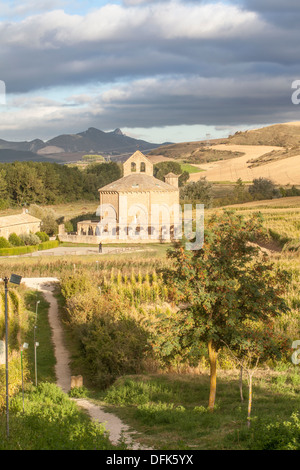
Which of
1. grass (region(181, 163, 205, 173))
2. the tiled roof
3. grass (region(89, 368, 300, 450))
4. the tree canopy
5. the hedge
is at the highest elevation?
grass (region(181, 163, 205, 173))

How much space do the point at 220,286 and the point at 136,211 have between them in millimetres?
46187

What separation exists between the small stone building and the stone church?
3.00 metres

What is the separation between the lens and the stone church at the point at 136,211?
2207 inches

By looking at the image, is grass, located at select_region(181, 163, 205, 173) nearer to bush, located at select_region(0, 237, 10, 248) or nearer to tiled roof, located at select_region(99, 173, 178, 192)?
tiled roof, located at select_region(99, 173, 178, 192)

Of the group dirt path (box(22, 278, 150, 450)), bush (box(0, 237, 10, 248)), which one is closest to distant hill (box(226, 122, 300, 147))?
bush (box(0, 237, 10, 248))

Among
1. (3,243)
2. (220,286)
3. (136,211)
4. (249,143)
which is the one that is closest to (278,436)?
(220,286)

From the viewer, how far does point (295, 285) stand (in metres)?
27.1

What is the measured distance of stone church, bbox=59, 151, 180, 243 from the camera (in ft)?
184

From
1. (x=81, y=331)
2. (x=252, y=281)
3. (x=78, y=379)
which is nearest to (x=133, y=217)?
(x=81, y=331)

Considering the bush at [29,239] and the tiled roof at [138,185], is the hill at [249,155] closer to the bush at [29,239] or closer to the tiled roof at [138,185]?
the tiled roof at [138,185]

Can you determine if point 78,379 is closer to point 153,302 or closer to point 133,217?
point 153,302

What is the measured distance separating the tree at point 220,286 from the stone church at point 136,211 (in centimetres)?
4267

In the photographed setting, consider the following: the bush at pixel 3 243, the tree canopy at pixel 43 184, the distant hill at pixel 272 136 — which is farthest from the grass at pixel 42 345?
the distant hill at pixel 272 136

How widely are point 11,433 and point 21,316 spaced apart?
47.7 ft
